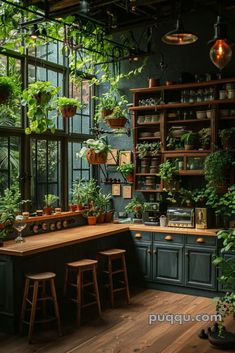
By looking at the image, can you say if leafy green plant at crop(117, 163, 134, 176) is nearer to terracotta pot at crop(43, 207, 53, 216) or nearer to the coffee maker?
the coffee maker

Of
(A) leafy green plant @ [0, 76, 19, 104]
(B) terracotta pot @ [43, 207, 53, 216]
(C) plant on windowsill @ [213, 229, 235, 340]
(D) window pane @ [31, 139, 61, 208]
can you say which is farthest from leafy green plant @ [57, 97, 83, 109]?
(C) plant on windowsill @ [213, 229, 235, 340]

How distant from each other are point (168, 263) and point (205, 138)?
180 cm

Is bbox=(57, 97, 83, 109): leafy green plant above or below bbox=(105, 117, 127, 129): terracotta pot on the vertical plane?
above

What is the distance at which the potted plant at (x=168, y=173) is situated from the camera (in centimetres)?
633

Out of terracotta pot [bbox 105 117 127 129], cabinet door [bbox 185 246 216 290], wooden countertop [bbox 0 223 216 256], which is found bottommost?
cabinet door [bbox 185 246 216 290]

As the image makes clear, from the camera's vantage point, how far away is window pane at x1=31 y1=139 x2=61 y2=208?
237 inches

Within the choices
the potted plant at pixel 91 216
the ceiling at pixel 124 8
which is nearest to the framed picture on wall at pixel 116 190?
the potted plant at pixel 91 216

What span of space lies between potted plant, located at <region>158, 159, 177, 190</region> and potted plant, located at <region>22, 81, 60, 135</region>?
166 cm

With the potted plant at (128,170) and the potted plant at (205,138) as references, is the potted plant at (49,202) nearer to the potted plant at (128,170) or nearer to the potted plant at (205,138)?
the potted plant at (128,170)

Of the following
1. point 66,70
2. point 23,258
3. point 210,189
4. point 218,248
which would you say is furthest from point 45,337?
point 66,70

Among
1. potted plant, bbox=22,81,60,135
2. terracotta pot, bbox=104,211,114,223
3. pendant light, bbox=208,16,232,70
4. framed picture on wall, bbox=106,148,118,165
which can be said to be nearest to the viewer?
pendant light, bbox=208,16,232,70

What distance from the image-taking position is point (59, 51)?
648cm

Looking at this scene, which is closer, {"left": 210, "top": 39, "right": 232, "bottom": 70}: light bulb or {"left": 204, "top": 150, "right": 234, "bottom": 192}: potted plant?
{"left": 210, "top": 39, "right": 232, "bottom": 70}: light bulb

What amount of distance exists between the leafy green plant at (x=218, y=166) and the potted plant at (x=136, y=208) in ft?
4.33
